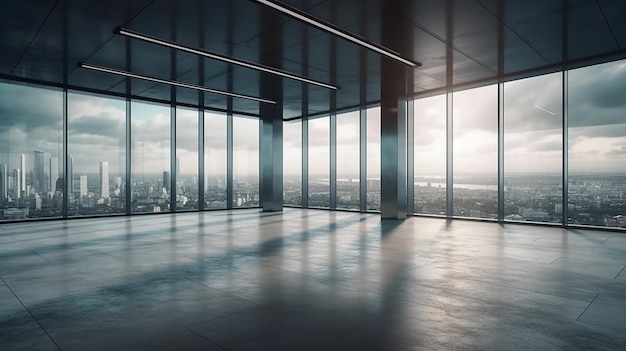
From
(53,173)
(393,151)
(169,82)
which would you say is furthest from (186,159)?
(393,151)

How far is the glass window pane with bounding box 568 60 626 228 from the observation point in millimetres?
10664

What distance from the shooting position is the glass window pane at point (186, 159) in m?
16.9

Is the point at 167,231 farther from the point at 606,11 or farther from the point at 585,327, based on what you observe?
the point at 606,11

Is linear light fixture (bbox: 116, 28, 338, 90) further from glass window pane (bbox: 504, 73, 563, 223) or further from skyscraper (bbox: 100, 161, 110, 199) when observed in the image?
skyscraper (bbox: 100, 161, 110, 199)

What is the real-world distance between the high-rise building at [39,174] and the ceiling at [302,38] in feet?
9.00

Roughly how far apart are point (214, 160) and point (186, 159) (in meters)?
1.37

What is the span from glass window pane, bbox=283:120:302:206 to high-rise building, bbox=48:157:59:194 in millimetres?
10353

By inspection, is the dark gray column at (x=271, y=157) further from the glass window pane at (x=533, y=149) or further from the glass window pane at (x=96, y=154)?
the glass window pane at (x=533, y=149)

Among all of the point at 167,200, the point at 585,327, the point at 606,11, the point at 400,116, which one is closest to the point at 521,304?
the point at 585,327

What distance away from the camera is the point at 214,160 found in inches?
711

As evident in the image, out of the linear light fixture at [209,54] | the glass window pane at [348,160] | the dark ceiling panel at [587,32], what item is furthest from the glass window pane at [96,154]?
the dark ceiling panel at [587,32]

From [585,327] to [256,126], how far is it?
1746cm

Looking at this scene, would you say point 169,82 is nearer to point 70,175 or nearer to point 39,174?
point 70,175

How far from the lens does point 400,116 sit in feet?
46.7
